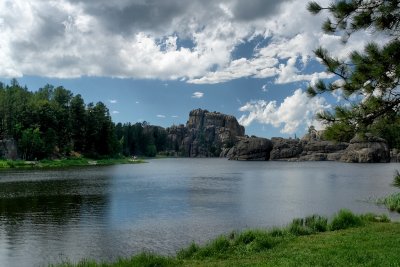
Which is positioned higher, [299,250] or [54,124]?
[54,124]

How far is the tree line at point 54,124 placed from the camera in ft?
402

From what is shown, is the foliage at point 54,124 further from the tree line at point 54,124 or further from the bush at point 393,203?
the bush at point 393,203

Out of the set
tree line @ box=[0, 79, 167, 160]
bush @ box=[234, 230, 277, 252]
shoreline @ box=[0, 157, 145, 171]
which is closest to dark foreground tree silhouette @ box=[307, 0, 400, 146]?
bush @ box=[234, 230, 277, 252]

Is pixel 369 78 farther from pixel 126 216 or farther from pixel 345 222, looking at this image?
pixel 126 216

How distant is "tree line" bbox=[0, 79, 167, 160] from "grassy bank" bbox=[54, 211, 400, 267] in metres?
109

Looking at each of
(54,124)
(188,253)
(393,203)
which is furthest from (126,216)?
(54,124)

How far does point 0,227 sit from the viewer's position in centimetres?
2986

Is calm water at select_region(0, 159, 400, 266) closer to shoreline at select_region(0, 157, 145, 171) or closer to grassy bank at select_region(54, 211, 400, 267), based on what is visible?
grassy bank at select_region(54, 211, 400, 267)

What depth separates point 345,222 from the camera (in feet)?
75.6

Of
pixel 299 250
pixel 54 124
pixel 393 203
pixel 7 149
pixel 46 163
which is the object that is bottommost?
pixel 393 203

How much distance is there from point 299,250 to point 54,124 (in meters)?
129

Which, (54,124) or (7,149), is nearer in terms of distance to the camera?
(7,149)

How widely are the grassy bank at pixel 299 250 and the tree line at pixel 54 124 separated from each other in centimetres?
10912

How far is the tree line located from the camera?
122562 mm
